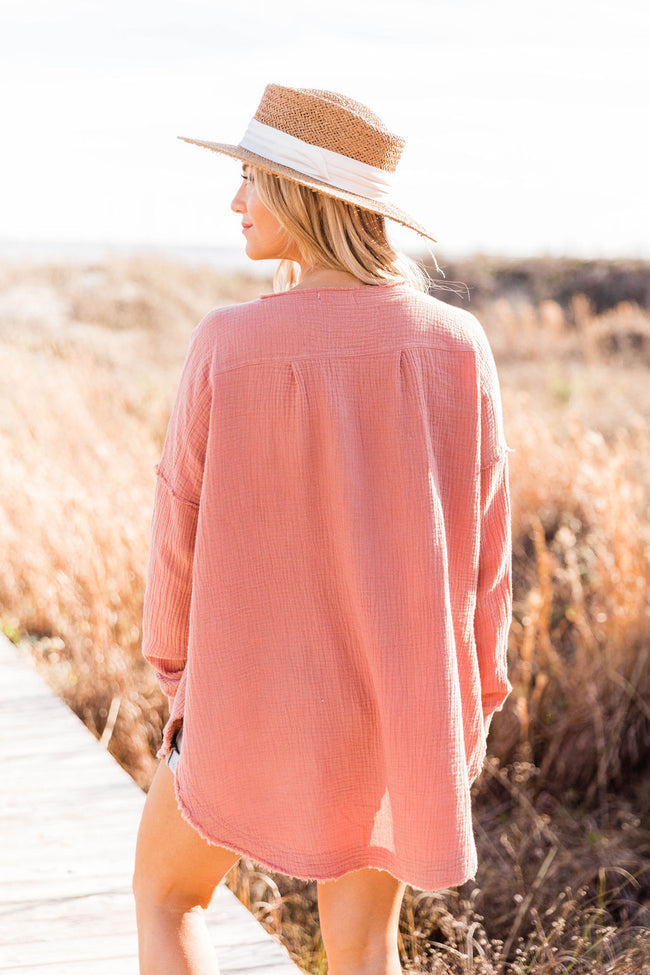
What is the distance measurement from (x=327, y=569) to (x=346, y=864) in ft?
1.39

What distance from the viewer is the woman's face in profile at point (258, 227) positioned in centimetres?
150

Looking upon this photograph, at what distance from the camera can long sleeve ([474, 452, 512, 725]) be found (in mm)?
1588

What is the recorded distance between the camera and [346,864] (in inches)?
58.7

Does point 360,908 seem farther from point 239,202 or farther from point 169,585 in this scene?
point 239,202

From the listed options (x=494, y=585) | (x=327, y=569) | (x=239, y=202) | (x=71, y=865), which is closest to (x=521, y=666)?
(x=71, y=865)

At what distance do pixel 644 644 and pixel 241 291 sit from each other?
62.5 feet

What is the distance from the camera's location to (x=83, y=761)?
304cm

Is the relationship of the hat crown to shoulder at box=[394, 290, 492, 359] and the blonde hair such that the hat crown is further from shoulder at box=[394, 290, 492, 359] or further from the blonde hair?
shoulder at box=[394, 290, 492, 359]

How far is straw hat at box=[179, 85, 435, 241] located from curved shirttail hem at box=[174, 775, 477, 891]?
0.87m

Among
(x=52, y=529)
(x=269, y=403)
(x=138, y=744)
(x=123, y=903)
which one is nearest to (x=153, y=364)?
(x=52, y=529)

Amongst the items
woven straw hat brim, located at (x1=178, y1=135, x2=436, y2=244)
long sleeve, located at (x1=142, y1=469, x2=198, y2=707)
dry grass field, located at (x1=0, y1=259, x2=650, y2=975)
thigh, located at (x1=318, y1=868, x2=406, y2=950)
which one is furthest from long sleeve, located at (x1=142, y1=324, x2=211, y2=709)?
dry grass field, located at (x1=0, y1=259, x2=650, y2=975)

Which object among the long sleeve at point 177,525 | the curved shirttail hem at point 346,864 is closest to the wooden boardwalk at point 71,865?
the curved shirttail hem at point 346,864

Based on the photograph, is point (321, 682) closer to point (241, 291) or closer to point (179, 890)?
point (179, 890)

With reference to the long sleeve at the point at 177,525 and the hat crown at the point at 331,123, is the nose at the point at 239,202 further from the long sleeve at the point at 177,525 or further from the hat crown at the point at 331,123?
the long sleeve at the point at 177,525
